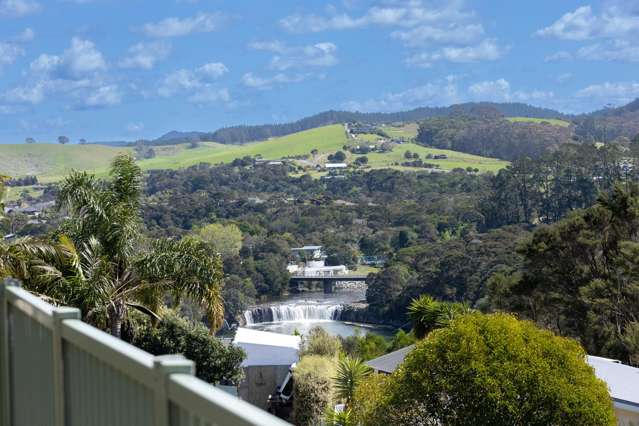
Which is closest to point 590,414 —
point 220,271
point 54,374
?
point 220,271

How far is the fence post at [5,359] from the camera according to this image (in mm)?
4473

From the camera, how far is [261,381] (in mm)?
28125

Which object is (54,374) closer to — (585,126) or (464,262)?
(464,262)

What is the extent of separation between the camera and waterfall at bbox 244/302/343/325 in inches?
2936

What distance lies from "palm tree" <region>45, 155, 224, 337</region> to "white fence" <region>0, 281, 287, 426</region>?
10.7 m

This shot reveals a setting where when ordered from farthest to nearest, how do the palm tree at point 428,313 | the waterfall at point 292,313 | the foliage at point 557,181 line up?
the foliage at point 557,181 < the waterfall at point 292,313 < the palm tree at point 428,313

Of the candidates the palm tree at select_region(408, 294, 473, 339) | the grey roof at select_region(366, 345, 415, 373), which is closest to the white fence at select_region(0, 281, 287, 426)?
the grey roof at select_region(366, 345, 415, 373)

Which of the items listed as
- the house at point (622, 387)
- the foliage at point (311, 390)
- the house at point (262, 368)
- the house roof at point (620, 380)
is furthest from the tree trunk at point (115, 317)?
the house at point (262, 368)

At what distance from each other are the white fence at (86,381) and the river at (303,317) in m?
63.5

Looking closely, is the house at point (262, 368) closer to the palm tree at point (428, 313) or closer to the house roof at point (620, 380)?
the palm tree at point (428, 313)

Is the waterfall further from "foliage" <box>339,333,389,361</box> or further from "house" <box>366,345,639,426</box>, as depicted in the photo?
"house" <box>366,345,639,426</box>

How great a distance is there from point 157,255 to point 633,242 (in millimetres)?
Answer: 26094

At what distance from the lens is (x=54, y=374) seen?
12.0ft

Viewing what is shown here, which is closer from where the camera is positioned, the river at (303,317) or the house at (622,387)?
the house at (622,387)
